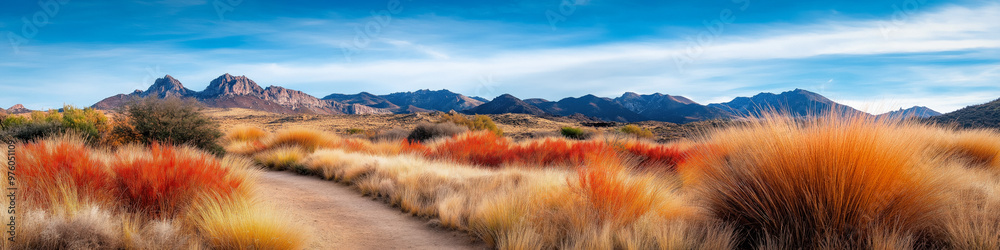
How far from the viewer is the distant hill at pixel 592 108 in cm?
16388

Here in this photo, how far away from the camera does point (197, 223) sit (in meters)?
4.30

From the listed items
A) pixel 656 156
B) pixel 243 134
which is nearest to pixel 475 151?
pixel 656 156

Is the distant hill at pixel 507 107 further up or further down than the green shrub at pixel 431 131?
further up

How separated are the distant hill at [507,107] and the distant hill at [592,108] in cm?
1671

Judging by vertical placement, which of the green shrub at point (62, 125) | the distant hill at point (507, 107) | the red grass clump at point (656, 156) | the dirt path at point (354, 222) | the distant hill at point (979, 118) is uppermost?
the distant hill at point (507, 107)

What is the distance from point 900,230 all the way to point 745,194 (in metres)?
1.12

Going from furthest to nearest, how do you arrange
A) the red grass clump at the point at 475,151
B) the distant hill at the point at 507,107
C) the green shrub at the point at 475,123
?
the distant hill at the point at 507,107
the green shrub at the point at 475,123
the red grass clump at the point at 475,151

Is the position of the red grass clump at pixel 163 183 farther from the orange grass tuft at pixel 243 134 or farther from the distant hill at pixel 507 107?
the distant hill at pixel 507 107

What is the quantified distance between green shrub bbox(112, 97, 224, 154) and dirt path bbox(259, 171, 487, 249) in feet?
13.8

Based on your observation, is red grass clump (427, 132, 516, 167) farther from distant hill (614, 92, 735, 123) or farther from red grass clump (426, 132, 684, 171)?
distant hill (614, 92, 735, 123)

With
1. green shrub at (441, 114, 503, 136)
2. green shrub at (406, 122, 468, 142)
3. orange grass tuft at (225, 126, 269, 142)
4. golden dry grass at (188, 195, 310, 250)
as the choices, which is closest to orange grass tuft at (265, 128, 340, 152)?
orange grass tuft at (225, 126, 269, 142)

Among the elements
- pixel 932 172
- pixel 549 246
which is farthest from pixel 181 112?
pixel 932 172

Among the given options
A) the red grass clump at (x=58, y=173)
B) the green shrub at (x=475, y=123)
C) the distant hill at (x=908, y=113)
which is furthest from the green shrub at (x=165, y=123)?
the green shrub at (x=475, y=123)

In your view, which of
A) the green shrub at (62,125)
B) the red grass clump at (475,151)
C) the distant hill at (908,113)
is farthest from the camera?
the red grass clump at (475,151)
